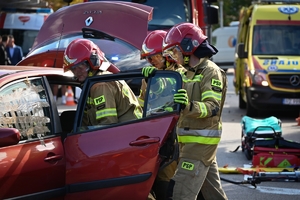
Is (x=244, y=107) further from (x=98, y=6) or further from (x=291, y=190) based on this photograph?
(x=291, y=190)

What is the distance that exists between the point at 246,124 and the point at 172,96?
5469 mm

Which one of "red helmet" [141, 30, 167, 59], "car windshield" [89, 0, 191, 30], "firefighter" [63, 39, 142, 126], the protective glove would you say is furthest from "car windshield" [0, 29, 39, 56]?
the protective glove

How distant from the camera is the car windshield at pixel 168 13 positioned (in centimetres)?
1302

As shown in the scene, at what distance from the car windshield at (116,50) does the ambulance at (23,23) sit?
11139 mm

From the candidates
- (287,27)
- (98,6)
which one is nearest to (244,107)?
(287,27)

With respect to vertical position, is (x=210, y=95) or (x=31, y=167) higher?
(x=210, y=95)

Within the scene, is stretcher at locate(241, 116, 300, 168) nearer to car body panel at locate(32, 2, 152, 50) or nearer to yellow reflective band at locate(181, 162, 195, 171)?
car body panel at locate(32, 2, 152, 50)

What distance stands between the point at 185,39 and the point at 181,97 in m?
0.65

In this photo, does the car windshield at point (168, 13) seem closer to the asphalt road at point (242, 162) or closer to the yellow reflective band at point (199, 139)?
the asphalt road at point (242, 162)

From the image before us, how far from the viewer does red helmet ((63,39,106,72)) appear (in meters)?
6.00

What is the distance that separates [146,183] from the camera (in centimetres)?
548

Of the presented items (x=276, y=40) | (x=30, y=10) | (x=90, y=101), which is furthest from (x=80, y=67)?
(x=30, y=10)

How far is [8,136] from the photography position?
502 centimetres

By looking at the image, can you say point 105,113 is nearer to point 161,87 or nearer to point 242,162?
point 161,87
